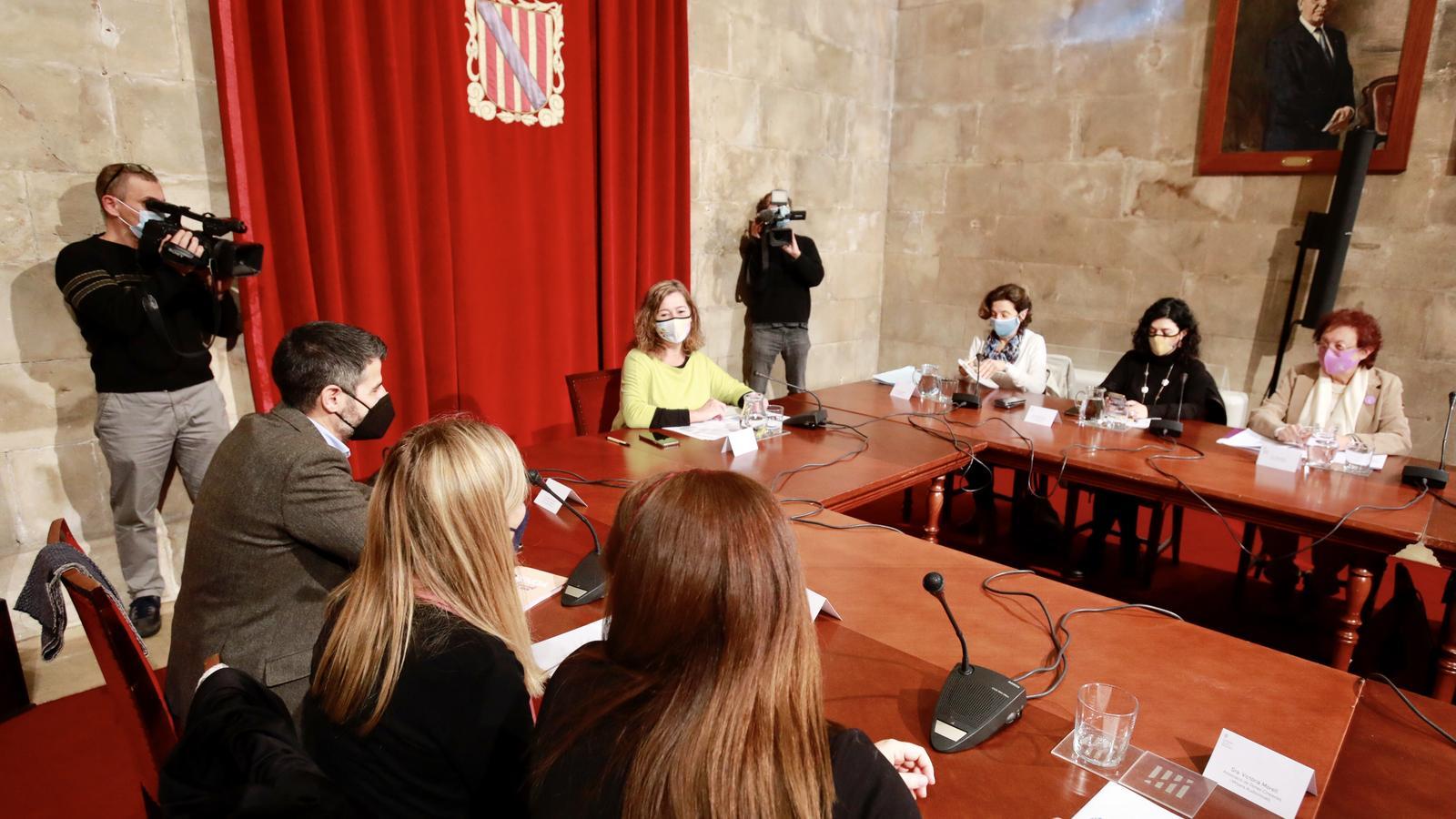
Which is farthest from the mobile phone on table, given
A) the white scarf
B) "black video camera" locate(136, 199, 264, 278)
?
the white scarf

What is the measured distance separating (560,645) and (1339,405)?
2.94 meters

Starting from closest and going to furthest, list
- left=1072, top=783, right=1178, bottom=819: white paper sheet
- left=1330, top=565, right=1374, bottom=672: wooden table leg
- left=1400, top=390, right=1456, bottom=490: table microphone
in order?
left=1072, top=783, right=1178, bottom=819: white paper sheet, left=1330, top=565, right=1374, bottom=672: wooden table leg, left=1400, top=390, right=1456, bottom=490: table microphone

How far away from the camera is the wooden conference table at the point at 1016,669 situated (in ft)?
3.79

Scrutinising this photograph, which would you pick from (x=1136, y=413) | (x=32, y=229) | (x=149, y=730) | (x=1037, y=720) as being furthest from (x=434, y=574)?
(x=1136, y=413)

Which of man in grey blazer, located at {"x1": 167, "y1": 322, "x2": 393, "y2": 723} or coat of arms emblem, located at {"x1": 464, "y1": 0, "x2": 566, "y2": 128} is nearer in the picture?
man in grey blazer, located at {"x1": 167, "y1": 322, "x2": 393, "y2": 723}

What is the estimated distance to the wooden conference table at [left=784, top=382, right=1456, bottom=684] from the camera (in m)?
2.14

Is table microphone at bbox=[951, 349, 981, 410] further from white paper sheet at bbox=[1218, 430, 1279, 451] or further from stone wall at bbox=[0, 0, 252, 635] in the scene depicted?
stone wall at bbox=[0, 0, 252, 635]

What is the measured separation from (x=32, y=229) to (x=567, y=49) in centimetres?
219

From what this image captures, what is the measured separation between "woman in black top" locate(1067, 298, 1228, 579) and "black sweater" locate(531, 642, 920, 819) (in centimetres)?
264

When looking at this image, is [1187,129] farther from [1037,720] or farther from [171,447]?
[171,447]

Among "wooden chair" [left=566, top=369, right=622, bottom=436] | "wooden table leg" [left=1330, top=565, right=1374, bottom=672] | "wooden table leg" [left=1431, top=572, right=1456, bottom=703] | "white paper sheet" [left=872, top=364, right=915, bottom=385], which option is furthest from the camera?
"white paper sheet" [left=872, top=364, right=915, bottom=385]

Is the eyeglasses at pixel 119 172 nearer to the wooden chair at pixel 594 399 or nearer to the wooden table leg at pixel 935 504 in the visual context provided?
the wooden chair at pixel 594 399

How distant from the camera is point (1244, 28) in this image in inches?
164

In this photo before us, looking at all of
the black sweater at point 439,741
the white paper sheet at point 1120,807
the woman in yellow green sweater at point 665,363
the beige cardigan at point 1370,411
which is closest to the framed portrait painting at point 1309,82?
the beige cardigan at point 1370,411
